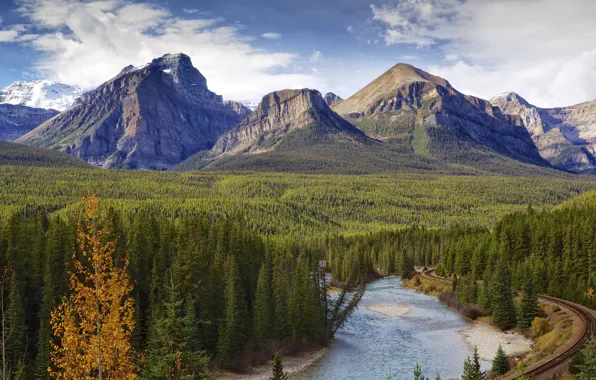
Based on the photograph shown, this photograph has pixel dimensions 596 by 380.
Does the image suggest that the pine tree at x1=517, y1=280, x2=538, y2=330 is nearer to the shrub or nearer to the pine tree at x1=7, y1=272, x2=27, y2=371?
the shrub

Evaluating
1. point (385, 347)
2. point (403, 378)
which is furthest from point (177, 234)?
point (403, 378)

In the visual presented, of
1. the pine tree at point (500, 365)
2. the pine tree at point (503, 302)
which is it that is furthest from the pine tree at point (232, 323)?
the pine tree at point (503, 302)

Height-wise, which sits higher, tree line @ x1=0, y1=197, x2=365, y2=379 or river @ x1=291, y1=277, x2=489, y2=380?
tree line @ x1=0, y1=197, x2=365, y2=379

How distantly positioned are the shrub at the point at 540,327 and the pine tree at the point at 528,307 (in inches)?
138

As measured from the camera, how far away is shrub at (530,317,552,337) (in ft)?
229

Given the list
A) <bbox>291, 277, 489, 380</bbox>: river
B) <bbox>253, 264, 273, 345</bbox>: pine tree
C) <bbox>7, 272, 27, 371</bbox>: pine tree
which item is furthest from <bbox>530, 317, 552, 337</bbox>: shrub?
<bbox>7, 272, 27, 371</bbox>: pine tree

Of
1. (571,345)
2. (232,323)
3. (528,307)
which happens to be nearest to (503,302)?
(528,307)

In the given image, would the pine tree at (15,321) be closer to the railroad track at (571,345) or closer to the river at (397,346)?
the river at (397,346)

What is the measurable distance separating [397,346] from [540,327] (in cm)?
1992

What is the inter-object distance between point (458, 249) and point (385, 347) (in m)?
60.4

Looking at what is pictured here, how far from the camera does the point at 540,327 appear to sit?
229 ft

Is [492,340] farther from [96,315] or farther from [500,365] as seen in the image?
[96,315]

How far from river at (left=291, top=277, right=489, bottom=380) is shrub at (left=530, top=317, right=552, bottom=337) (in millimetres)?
10227

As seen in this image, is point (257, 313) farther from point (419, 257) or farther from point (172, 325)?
point (419, 257)
